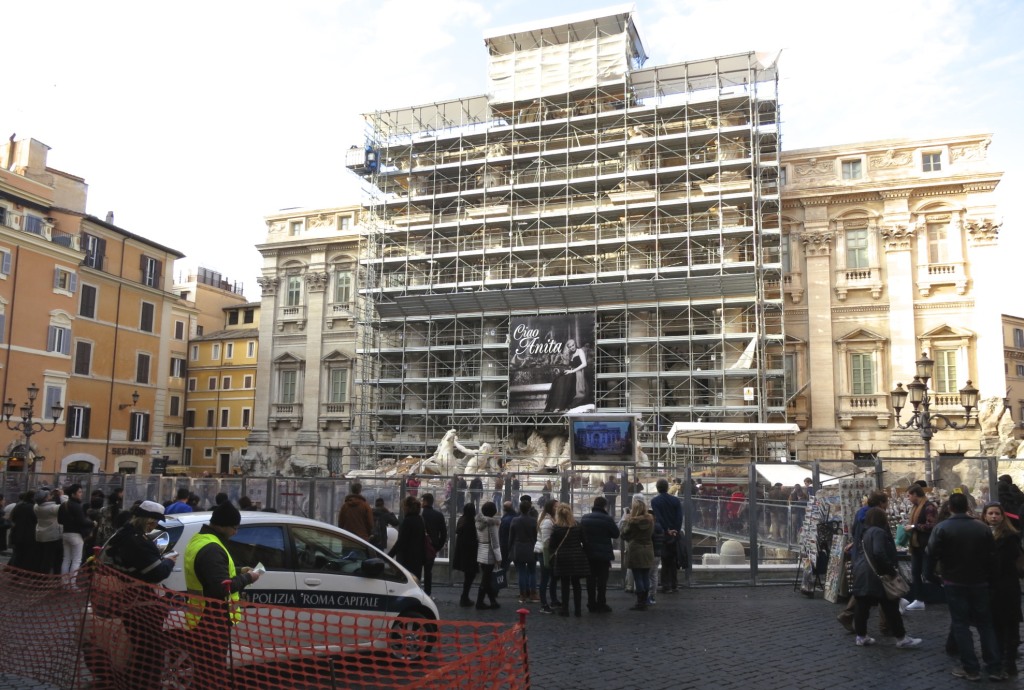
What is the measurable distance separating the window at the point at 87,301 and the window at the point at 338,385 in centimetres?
1111

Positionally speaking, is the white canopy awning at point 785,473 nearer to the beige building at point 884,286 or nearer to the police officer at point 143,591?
the police officer at point 143,591

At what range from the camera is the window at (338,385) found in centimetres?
4047

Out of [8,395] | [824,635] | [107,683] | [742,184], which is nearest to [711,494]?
[824,635]

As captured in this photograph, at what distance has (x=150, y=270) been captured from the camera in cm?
4178

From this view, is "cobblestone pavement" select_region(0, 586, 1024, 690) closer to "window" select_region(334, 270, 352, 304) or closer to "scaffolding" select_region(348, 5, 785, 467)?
"scaffolding" select_region(348, 5, 785, 467)

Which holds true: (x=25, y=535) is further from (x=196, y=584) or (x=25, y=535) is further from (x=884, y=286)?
(x=884, y=286)

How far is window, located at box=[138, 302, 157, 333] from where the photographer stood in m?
40.6

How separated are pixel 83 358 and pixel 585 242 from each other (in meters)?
23.0

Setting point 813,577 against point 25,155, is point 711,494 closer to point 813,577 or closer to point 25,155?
point 813,577

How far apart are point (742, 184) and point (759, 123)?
4571 millimetres

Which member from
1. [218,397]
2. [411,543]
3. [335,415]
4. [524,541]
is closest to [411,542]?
[411,543]

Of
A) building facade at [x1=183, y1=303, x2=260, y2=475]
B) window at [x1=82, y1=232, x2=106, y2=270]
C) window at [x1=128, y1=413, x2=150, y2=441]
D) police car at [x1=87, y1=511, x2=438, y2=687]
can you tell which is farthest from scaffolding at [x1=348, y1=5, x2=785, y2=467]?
police car at [x1=87, y1=511, x2=438, y2=687]

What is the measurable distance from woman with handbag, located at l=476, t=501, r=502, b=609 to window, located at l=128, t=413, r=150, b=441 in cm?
3284

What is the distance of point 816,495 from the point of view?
1270 centimetres
